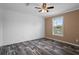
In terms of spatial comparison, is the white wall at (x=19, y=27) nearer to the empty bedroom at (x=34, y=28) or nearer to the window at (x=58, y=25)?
the empty bedroom at (x=34, y=28)

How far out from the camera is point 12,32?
3344 mm

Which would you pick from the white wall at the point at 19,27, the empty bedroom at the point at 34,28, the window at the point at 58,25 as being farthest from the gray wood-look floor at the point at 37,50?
the window at the point at 58,25

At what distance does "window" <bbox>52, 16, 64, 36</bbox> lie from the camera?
3926 millimetres

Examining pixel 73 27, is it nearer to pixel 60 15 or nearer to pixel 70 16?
pixel 70 16

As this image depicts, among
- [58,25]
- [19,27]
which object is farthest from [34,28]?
[58,25]

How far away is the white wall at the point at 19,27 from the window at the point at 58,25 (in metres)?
0.97

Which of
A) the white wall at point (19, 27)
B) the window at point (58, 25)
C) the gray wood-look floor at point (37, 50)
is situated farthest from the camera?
the window at point (58, 25)

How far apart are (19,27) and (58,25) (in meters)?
2.14

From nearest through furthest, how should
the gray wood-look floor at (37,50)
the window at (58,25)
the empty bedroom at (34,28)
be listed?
the gray wood-look floor at (37,50), the empty bedroom at (34,28), the window at (58,25)

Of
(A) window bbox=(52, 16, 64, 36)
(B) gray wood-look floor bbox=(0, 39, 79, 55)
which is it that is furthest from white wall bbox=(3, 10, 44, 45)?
(A) window bbox=(52, 16, 64, 36)

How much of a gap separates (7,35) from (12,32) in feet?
0.84

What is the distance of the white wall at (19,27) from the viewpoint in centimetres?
318

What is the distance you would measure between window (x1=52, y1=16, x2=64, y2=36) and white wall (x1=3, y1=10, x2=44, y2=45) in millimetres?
974
